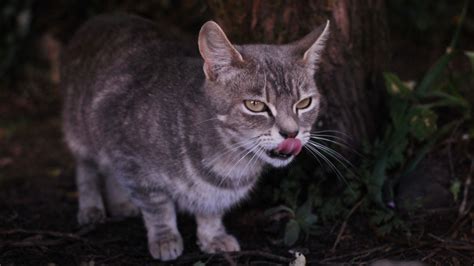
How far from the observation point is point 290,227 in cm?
361

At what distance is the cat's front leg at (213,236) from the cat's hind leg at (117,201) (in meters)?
0.72

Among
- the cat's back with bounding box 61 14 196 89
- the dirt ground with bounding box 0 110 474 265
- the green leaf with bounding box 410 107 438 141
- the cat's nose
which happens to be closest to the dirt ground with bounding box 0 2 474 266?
the dirt ground with bounding box 0 110 474 265

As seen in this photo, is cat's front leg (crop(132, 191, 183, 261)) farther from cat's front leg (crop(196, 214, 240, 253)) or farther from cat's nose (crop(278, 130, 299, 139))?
cat's nose (crop(278, 130, 299, 139))

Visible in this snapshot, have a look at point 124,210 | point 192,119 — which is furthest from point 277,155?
point 124,210

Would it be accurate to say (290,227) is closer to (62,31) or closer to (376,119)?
(376,119)

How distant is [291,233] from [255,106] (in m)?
0.84

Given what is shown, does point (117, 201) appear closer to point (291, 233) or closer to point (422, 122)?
point (291, 233)

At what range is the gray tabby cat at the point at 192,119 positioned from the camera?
3178mm

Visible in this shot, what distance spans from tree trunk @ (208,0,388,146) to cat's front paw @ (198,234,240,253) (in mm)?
866

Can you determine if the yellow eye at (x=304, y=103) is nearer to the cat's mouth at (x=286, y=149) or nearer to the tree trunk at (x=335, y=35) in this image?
the cat's mouth at (x=286, y=149)

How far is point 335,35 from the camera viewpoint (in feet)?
12.8

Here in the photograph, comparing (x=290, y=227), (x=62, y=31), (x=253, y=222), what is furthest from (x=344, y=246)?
(x=62, y=31)

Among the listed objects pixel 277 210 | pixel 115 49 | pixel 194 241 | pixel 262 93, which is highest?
pixel 115 49

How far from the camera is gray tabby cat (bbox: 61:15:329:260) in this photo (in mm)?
3178
